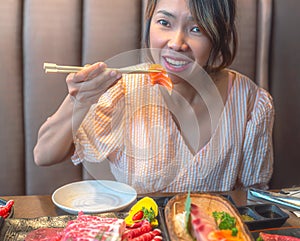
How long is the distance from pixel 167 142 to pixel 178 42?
0.41m

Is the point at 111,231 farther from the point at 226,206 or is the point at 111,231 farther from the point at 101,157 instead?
the point at 101,157

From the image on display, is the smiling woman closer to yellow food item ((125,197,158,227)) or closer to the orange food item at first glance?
the orange food item

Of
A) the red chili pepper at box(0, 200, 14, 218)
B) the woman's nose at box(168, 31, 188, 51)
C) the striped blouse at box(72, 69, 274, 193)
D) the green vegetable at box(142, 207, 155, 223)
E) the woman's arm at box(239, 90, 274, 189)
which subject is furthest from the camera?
the woman's arm at box(239, 90, 274, 189)

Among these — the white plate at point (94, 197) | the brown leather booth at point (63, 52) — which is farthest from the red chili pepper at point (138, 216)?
the brown leather booth at point (63, 52)

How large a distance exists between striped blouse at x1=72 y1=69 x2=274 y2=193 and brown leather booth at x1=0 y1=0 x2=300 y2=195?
0.38 metres

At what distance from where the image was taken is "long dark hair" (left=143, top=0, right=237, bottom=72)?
1.59m

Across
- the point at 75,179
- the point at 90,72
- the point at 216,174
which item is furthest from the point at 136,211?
the point at 75,179

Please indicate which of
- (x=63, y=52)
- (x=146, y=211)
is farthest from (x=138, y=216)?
(x=63, y=52)

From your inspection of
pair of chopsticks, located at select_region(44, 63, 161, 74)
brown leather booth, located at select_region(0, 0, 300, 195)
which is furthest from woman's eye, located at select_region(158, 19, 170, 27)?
brown leather booth, located at select_region(0, 0, 300, 195)

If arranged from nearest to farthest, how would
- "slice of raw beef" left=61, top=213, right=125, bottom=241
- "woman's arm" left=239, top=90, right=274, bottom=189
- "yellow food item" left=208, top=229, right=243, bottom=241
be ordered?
"yellow food item" left=208, top=229, right=243, bottom=241 < "slice of raw beef" left=61, top=213, right=125, bottom=241 < "woman's arm" left=239, top=90, right=274, bottom=189

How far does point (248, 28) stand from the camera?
224 centimetres

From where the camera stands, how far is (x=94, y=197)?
1.48 metres

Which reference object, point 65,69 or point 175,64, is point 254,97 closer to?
point 175,64

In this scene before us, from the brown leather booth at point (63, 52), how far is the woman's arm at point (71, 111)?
1.66 feet
